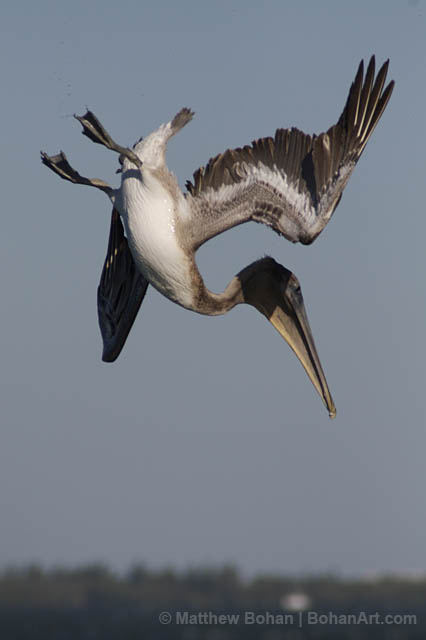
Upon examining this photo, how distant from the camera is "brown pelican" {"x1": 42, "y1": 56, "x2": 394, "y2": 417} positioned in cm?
1377

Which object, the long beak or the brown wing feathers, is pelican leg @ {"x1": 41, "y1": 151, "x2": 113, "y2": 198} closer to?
the brown wing feathers

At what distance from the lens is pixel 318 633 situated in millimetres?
127125

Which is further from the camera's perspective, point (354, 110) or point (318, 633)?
point (318, 633)

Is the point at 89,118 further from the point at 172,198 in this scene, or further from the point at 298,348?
the point at 298,348

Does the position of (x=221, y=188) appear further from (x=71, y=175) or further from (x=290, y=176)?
(x=71, y=175)

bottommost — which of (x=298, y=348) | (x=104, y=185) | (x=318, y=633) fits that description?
(x=298, y=348)

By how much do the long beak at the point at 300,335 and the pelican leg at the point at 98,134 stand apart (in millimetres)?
2625

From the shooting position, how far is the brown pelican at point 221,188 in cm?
1377

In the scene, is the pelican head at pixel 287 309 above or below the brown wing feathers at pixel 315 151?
below

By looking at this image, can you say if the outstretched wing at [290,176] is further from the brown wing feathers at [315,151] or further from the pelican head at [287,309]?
the pelican head at [287,309]

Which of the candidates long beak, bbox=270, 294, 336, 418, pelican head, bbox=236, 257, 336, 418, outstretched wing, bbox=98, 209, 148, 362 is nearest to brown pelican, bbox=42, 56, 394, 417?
pelican head, bbox=236, 257, 336, 418

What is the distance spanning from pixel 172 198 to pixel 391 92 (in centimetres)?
259

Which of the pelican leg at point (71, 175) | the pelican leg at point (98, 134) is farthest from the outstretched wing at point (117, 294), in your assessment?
the pelican leg at point (98, 134)

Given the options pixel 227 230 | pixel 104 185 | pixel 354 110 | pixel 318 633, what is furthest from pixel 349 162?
pixel 318 633
